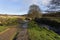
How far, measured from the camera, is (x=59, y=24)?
1719 inches

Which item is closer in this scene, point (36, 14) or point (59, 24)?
point (59, 24)

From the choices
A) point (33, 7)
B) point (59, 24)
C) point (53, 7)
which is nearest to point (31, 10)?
point (33, 7)

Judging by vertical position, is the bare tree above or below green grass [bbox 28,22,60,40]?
below

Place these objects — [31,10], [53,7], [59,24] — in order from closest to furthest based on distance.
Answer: [53,7] < [59,24] < [31,10]

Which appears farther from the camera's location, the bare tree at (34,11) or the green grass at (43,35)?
the bare tree at (34,11)

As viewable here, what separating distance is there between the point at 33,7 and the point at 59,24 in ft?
265

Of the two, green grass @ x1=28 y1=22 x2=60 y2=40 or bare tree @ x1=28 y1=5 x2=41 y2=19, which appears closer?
green grass @ x1=28 y1=22 x2=60 y2=40

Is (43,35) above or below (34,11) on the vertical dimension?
above

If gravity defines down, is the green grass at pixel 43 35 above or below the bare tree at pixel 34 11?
above

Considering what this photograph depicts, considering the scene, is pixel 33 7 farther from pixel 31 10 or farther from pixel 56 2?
pixel 56 2

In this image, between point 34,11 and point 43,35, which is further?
point 34,11

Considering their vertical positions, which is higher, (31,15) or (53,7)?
(53,7)

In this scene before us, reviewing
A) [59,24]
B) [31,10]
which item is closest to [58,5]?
[59,24]

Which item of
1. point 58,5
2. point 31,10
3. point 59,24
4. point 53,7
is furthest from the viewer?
point 31,10
